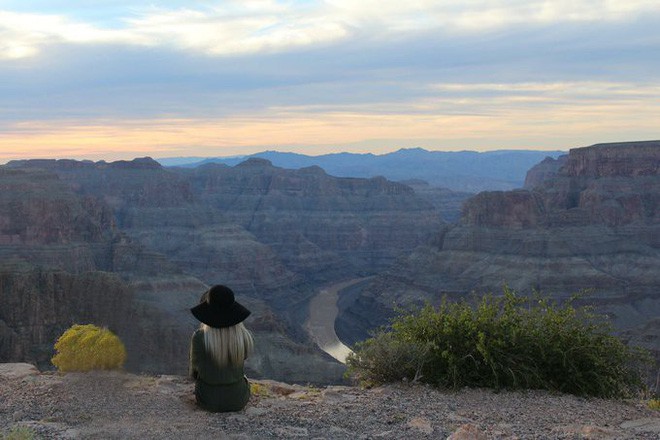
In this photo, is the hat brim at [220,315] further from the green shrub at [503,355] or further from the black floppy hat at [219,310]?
the green shrub at [503,355]

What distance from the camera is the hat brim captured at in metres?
10.8

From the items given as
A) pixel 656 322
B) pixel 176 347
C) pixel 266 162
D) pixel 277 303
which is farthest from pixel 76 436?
pixel 266 162

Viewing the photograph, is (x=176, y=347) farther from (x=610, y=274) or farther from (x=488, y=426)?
(x=610, y=274)

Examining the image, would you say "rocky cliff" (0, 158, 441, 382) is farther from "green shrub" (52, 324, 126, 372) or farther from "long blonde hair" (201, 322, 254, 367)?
"long blonde hair" (201, 322, 254, 367)

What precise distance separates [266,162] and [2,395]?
489 ft

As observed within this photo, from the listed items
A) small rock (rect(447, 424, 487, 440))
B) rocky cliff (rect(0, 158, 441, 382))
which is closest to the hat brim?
small rock (rect(447, 424, 487, 440))

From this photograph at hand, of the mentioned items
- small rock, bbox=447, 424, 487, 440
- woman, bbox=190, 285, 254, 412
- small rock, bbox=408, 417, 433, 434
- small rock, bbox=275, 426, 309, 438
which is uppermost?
woman, bbox=190, 285, 254, 412

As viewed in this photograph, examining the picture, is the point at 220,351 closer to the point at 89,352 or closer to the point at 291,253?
the point at 89,352

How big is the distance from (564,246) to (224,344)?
7392 cm

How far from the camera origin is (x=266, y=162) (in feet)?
524

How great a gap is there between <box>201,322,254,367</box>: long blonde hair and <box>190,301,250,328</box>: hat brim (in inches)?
5.4

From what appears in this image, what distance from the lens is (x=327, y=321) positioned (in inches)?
3521

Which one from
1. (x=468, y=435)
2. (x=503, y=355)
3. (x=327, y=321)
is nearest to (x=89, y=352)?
(x=468, y=435)

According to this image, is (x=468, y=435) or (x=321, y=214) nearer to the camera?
(x=468, y=435)
